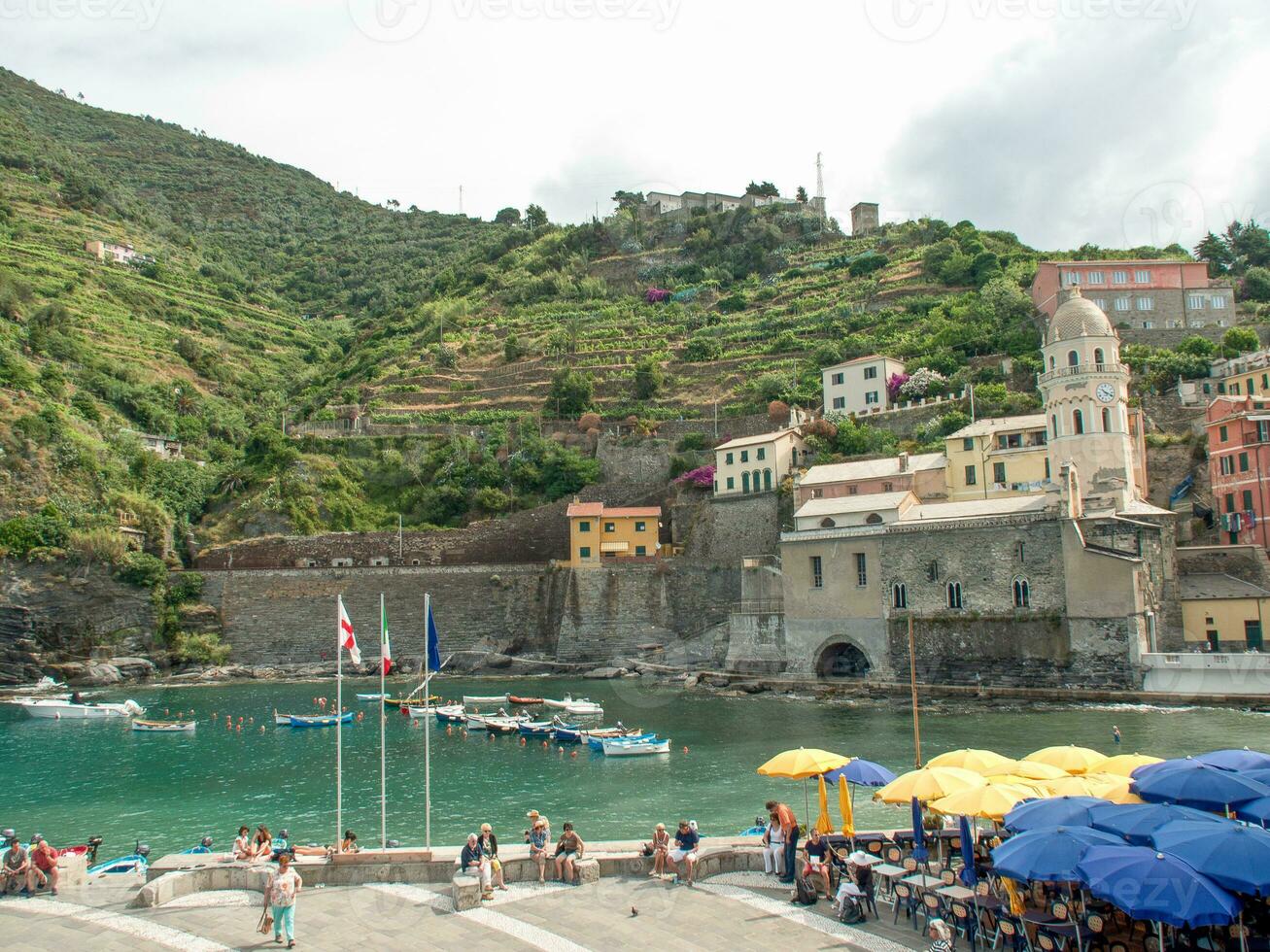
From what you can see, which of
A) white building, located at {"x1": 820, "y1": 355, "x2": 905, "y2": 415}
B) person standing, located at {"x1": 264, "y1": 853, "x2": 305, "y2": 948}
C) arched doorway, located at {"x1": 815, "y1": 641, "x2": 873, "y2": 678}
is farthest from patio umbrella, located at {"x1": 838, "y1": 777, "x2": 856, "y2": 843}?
white building, located at {"x1": 820, "y1": 355, "x2": 905, "y2": 415}

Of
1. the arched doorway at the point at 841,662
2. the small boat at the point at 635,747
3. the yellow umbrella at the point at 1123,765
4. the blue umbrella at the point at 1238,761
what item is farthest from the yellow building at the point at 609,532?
the blue umbrella at the point at 1238,761

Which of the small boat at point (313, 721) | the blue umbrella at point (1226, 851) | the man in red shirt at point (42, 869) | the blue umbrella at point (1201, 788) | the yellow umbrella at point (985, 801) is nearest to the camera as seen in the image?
the blue umbrella at point (1226, 851)

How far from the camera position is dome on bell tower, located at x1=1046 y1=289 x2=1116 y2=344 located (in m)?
44.8

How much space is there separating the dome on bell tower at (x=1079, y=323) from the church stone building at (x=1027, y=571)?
61 millimetres

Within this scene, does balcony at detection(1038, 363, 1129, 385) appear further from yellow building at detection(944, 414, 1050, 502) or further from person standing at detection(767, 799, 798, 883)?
person standing at detection(767, 799, 798, 883)

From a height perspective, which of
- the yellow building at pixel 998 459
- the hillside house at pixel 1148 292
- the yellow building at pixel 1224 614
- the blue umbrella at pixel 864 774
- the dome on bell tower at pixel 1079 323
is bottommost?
the blue umbrella at pixel 864 774

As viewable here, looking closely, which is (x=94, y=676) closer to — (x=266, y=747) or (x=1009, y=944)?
(x=266, y=747)

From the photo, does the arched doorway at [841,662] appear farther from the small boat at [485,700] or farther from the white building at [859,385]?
the white building at [859,385]

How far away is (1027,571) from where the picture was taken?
42.9 meters

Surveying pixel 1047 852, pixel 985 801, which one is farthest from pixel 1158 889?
pixel 985 801

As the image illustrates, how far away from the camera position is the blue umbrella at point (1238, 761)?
15.9 metres

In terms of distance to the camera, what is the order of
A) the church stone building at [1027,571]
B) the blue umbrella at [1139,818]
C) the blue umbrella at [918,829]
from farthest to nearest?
the church stone building at [1027,571]
the blue umbrella at [918,829]
the blue umbrella at [1139,818]

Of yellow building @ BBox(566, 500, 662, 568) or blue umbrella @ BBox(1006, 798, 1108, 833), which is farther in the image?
yellow building @ BBox(566, 500, 662, 568)

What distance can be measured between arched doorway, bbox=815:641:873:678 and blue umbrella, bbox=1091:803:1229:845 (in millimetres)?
35316
